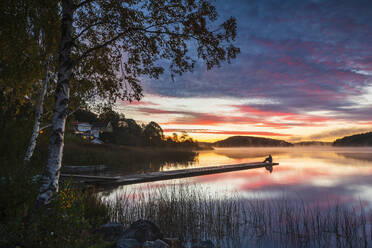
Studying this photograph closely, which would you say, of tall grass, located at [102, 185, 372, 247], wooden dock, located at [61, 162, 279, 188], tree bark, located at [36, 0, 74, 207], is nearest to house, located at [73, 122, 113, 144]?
wooden dock, located at [61, 162, 279, 188]

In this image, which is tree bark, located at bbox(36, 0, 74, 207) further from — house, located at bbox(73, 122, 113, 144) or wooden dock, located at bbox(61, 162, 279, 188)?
house, located at bbox(73, 122, 113, 144)

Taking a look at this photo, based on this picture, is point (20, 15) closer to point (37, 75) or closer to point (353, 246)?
point (37, 75)

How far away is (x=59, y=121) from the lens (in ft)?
20.7

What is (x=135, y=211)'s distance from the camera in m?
10.2

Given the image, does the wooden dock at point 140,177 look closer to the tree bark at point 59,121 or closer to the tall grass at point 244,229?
the tall grass at point 244,229

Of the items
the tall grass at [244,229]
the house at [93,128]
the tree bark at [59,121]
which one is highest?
the house at [93,128]

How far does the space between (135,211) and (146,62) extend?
6107 millimetres

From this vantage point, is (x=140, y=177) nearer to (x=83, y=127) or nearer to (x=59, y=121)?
(x=59, y=121)

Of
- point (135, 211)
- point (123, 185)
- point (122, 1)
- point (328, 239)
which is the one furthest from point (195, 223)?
point (123, 185)

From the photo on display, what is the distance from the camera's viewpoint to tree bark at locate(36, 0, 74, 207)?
19.7 ft

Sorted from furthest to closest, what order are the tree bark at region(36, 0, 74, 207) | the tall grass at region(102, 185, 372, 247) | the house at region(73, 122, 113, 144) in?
the house at region(73, 122, 113, 144) → the tall grass at region(102, 185, 372, 247) → the tree bark at region(36, 0, 74, 207)

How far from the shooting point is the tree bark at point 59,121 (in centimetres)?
602

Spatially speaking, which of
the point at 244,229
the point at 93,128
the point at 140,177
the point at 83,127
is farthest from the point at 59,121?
the point at 93,128

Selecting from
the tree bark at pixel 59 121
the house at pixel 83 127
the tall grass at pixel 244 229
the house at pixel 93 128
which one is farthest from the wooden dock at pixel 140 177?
the house at pixel 83 127
